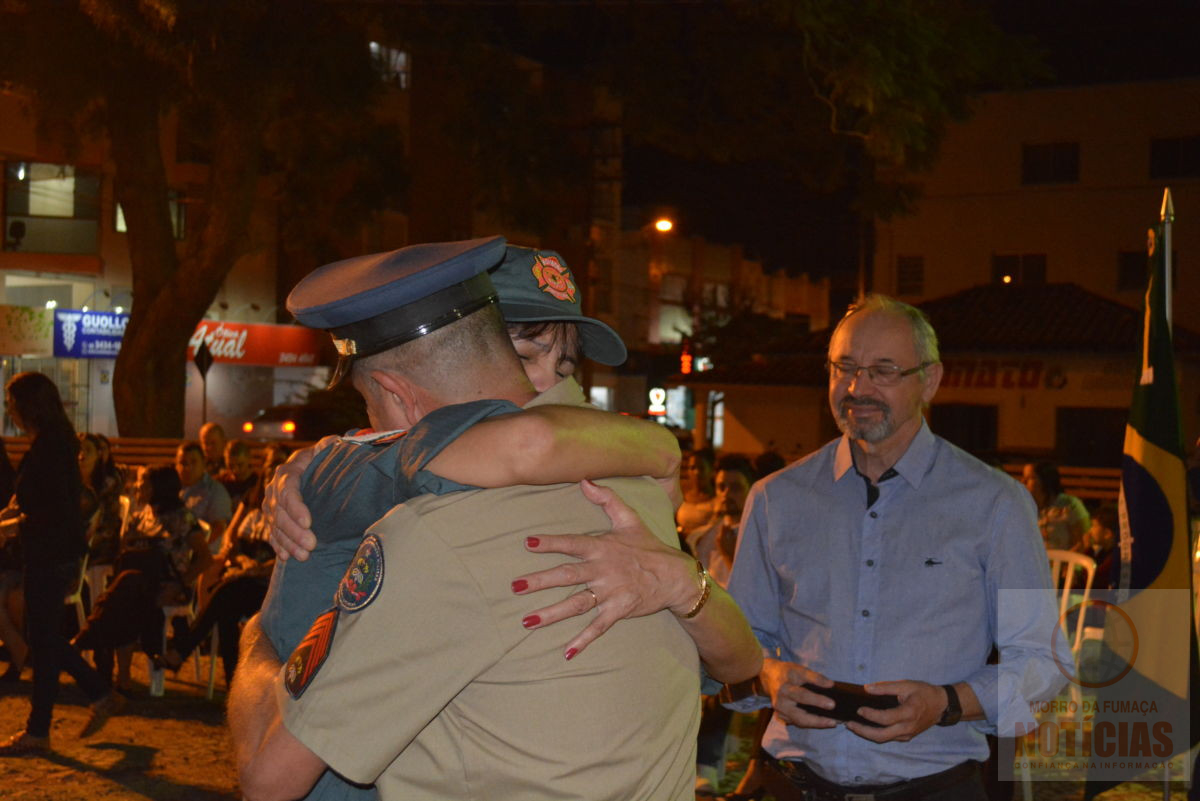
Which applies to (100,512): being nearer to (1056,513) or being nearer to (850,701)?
(850,701)

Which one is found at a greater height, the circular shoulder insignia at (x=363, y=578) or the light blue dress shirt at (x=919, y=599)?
the circular shoulder insignia at (x=363, y=578)

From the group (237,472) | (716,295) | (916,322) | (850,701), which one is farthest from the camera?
(716,295)

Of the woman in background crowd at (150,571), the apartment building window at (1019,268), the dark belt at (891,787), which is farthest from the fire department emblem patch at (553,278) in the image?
the apartment building window at (1019,268)

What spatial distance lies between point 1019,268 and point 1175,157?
177 inches

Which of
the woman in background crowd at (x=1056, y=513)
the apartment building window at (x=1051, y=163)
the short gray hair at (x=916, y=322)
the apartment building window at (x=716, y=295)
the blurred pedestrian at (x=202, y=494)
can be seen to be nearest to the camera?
the short gray hair at (x=916, y=322)

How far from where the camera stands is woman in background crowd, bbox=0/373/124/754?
6547 millimetres

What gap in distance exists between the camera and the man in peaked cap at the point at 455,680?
57.6 inches

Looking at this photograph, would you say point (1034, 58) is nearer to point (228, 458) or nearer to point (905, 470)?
point (228, 458)

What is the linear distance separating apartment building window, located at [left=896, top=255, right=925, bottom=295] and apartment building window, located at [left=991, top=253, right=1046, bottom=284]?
185cm

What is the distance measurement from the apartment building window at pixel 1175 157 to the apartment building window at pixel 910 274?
19.9 feet

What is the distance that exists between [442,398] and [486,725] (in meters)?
0.48

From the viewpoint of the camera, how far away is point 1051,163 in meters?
30.7

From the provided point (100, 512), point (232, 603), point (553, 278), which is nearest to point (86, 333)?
point (100, 512)

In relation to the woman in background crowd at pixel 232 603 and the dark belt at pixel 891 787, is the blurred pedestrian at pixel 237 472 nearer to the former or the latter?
the woman in background crowd at pixel 232 603
